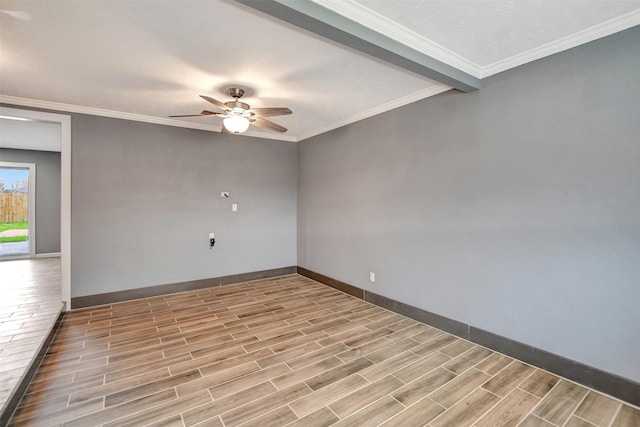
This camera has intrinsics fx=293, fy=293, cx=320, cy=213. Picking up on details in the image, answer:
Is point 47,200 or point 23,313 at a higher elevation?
point 47,200

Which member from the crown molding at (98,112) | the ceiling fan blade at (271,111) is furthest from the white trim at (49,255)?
the ceiling fan blade at (271,111)

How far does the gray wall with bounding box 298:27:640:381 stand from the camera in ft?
6.84

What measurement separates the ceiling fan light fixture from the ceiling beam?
1.44m

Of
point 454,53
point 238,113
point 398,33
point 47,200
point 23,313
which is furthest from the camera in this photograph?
point 47,200

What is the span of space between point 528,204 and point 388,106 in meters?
2.00

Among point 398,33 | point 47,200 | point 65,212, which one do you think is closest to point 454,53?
point 398,33

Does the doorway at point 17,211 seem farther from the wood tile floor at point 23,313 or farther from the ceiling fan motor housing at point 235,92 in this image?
the ceiling fan motor housing at point 235,92

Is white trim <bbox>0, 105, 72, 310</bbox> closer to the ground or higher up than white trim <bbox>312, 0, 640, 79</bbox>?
closer to the ground

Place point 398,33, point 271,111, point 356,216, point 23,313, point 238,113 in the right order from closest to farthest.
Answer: point 398,33
point 271,111
point 238,113
point 23,313
point 356,216

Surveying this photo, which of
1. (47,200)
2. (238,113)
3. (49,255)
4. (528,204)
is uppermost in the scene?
(238,113)

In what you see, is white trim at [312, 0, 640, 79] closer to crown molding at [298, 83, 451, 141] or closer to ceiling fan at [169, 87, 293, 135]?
crown molding at [298, 83, 451, 141]

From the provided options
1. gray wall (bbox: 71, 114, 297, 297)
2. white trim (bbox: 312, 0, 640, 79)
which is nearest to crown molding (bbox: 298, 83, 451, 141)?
white trim (bbox: 312, 0, 640, 79)

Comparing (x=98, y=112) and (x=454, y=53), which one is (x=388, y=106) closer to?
(x=454, y=53)

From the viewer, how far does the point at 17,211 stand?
7277 millimetres
